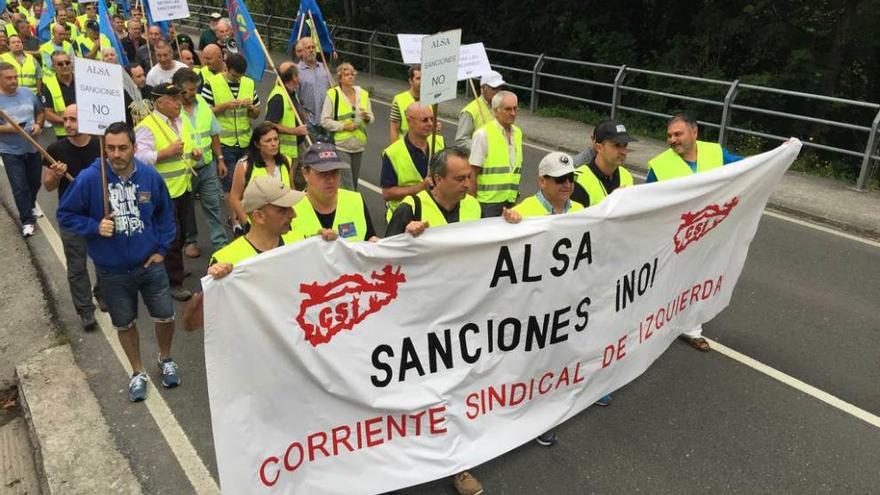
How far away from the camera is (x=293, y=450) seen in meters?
3.33

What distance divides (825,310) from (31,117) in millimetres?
Answer: 7809

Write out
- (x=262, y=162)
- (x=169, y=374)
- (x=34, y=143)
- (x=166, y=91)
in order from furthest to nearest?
(x=166, y=91) < (x=262, y=162) < (x=34, y=143) < (x=169, y=374)

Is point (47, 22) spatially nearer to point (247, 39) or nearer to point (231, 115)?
point (247, 39)

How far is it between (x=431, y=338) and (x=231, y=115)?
14.9 feet

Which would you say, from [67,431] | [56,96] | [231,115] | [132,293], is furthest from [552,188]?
[56,96]

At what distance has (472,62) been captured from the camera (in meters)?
7.55

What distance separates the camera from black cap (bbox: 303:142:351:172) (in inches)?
154

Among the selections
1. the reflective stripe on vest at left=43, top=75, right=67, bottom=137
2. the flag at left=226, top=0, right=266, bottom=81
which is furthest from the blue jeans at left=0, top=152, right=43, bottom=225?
the flag at left=226, top=0, right=266, bottom=81

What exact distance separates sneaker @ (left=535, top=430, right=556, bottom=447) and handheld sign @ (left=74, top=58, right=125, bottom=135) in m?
3.38

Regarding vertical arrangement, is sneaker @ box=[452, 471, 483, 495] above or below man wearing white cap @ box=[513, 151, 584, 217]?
below

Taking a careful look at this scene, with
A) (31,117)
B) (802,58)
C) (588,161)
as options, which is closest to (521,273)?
(588,161)

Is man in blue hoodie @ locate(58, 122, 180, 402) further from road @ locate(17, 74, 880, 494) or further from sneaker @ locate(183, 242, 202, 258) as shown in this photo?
sneaker @ locate(183, 242, 202, 258)

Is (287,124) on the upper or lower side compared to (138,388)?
upper

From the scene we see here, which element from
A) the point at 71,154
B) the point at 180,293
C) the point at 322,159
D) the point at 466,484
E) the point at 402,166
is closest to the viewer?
the point at 466,484
